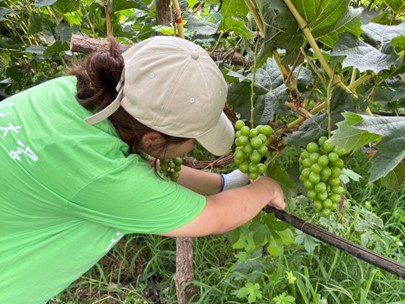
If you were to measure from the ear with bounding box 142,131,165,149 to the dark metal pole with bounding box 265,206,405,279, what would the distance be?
438 mm

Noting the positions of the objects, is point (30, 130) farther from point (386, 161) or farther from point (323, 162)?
point (386, 161)

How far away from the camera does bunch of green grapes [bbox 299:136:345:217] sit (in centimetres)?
99

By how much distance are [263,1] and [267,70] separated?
0.31 meters

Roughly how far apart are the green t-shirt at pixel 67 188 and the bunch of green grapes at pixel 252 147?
0.49 feet

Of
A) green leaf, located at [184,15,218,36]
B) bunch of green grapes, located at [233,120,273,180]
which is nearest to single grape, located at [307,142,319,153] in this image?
bunch of green grapes, located at [233,120,273,180]

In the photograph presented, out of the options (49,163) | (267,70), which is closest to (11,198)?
(49,163)

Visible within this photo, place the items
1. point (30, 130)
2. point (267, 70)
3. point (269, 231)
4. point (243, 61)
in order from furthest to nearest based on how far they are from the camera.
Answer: point (243, 61) < point (269, 231) < point (267, 70) < point (30, 130)

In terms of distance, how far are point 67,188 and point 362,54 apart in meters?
0.72

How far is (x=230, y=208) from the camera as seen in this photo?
1.18 meters

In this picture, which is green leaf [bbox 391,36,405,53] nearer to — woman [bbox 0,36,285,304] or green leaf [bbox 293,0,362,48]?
green leaf [bbox 293,0,362,48]

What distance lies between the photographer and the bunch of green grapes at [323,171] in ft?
3.24

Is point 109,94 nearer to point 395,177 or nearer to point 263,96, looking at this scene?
point 263,96

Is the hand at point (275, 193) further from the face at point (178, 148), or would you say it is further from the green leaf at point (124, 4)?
the green leaf at point (124, 4)

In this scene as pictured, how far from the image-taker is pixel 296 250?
2588 mm
